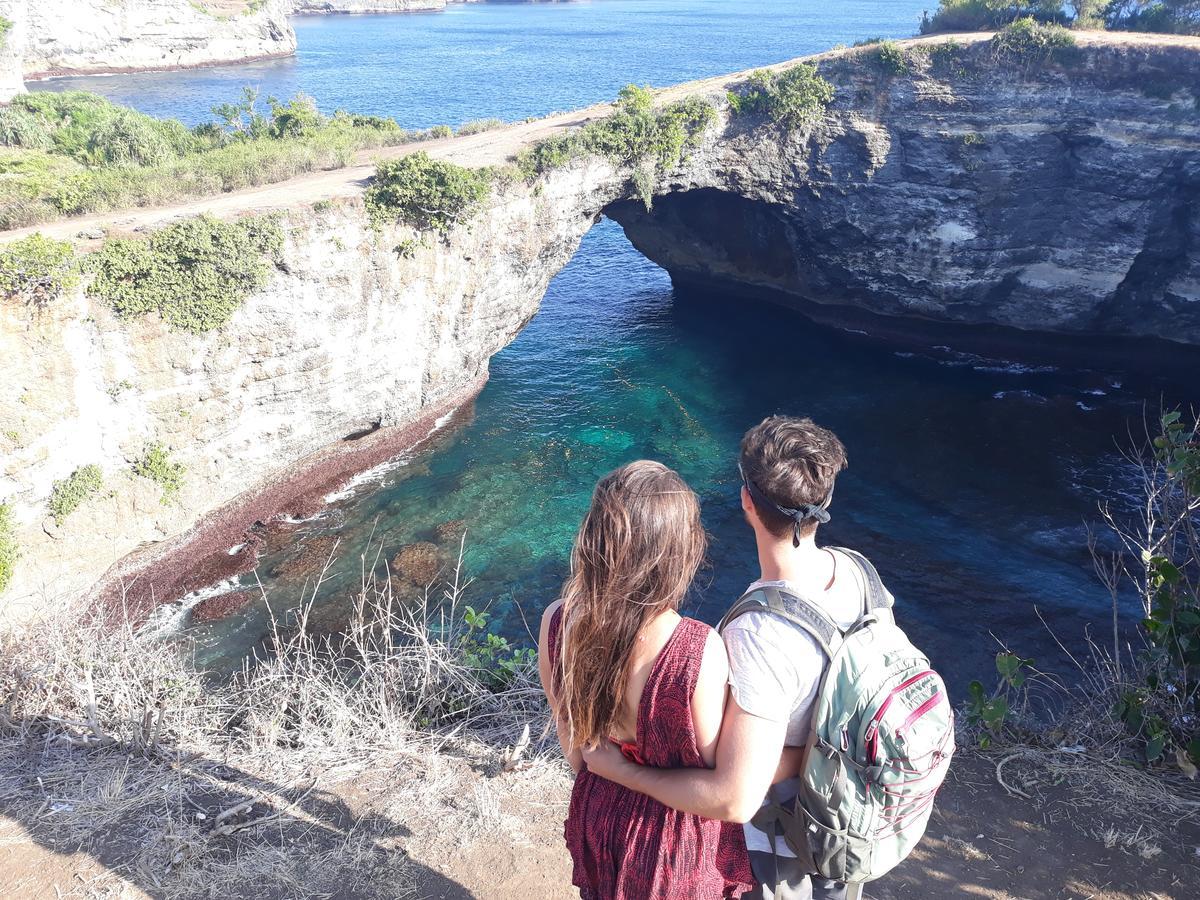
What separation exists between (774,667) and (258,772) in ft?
17.7

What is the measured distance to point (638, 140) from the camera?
23.4 m

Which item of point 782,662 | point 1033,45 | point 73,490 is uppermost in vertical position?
point 1033,45

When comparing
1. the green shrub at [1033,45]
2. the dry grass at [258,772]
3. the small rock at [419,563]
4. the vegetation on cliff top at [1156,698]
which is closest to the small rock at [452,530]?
the small rock at [419,563]

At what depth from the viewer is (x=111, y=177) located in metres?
19.9

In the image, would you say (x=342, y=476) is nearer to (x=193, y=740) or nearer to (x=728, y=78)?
(x=193, y=740)

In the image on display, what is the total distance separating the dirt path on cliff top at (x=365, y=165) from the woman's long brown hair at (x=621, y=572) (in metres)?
17.7

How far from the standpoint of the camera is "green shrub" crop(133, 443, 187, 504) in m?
17.0

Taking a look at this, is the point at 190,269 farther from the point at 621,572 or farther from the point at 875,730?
the point at 875,730

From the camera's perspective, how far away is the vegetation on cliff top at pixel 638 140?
22359 mm

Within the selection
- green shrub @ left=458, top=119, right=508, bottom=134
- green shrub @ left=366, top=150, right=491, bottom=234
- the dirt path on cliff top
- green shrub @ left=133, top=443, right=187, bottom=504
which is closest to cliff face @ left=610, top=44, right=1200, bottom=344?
the dirt path on cliff top

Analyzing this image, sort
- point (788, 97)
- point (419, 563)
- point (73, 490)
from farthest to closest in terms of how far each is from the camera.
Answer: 1. point (788, 97)
2. point (419, 563)
3. point (73, 490)

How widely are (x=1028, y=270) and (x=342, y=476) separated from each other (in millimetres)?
22298

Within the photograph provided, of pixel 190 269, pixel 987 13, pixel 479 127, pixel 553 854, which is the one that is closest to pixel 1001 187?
pixel 987 13

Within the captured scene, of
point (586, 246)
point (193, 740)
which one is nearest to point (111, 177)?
point (193, 740)
